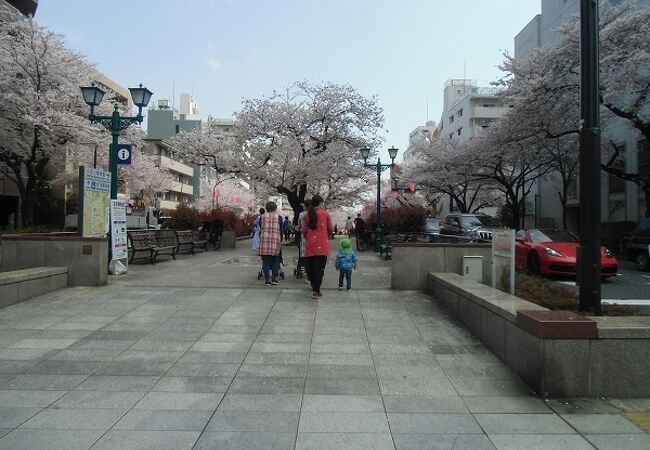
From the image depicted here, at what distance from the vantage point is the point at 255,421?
390cm

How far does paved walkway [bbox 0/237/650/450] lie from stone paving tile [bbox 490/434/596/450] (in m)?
0.02

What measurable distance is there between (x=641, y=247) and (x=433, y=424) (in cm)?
1516

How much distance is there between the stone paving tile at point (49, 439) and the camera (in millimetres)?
3424

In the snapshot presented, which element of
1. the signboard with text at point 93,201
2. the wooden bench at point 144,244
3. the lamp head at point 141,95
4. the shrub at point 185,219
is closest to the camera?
the signboard with text at point 93,201

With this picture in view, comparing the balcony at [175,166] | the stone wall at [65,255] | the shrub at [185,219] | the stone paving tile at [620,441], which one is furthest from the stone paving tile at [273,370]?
the balcony at [175,166]

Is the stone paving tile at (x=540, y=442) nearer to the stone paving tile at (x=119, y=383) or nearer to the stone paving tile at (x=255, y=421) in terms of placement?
the stone paving tile at (x=255, y=421)

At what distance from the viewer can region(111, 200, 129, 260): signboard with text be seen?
35.0 ft

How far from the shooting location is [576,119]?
22.8m

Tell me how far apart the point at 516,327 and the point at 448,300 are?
2.68m

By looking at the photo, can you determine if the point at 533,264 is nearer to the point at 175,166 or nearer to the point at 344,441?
the point at 344,441

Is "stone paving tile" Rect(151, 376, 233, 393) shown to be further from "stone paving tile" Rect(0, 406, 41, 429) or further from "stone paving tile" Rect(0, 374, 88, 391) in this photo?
"stone paving tile" Rect(0, 406, 41, 429)

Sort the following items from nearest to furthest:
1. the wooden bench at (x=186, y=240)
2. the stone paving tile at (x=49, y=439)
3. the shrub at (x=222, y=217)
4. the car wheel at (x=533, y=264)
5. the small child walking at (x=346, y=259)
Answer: the stone paving tile at (x=49, y=439) → the small child walking at (x=346, y=259) → the car wheel at (x=533, y=264) → the wooden bench at (x=186, y=240) → the shrub at (x=222, y=217)

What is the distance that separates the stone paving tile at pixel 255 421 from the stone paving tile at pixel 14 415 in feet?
4.73

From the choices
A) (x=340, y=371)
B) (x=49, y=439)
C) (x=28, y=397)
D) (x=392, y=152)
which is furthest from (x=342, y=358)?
(x=392, y=152)
